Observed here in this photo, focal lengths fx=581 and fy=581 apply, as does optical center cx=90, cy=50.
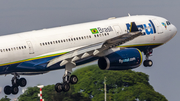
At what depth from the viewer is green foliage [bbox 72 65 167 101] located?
85.6 metres

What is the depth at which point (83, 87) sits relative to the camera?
295 feet

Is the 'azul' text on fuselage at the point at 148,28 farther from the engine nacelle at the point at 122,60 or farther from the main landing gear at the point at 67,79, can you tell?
the main landing gear at the point at 67,79

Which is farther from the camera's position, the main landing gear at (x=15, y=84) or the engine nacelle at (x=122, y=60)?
the main landing gear at (x=15, y=84)

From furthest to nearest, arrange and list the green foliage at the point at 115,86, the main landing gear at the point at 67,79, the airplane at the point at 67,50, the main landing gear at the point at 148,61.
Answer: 1. the green foliage at the point at 115,86
2. the main landing gear at the point at 148,61
3. the main landing gear at the point at 67,79
4. the airplane at the point at 67,50

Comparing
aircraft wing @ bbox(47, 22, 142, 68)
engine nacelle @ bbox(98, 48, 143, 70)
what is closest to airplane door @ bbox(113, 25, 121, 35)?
engine nacelle @ bbox(98, 48, 143, 70)

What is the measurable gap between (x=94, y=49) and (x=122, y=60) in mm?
3545

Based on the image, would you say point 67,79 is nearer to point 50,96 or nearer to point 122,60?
point 122,60

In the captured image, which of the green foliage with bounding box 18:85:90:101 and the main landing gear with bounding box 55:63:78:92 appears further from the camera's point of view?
the green foliage with bounding box 18:85:90:101

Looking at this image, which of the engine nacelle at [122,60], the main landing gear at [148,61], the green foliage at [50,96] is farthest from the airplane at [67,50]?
the green foliage at [50,96]

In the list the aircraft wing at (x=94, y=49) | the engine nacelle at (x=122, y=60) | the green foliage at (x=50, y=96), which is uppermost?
the aircraft wing at (x=94, y=49)

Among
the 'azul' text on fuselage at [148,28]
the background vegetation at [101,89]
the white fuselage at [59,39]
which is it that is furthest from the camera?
the background vegetation at [101,89]

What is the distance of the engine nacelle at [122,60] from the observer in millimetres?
51375

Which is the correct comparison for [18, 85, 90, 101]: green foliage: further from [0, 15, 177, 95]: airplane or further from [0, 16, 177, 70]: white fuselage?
[0, 15, 177, 95]: airplane

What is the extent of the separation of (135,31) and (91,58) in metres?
6.06
